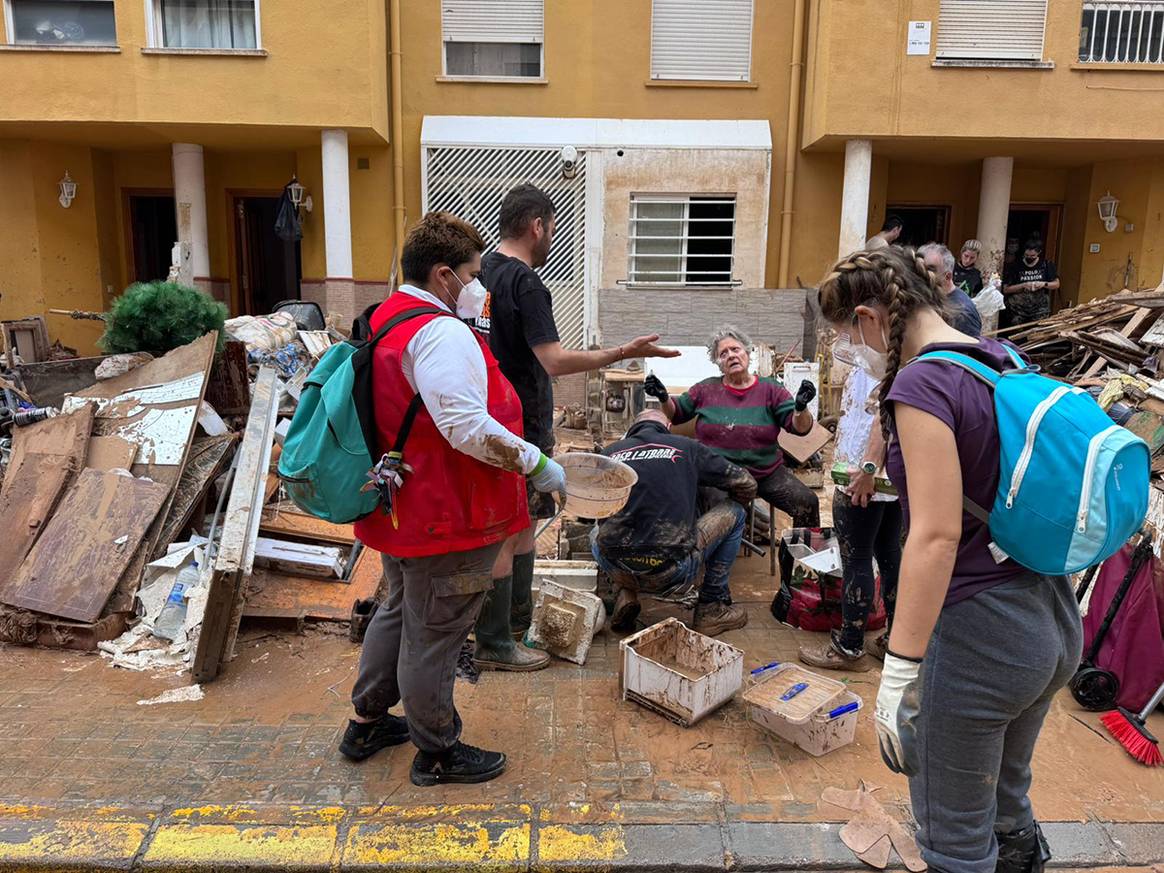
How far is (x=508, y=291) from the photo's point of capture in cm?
355

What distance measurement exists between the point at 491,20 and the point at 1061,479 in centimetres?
1129

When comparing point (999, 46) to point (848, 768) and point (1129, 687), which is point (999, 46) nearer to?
point (1129, 687)

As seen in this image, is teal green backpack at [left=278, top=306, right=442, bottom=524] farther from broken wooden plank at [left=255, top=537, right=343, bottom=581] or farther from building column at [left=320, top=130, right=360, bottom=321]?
building column at [left=320, top=130, right=360, bottom=321]

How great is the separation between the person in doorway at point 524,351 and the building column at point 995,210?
9.55 m

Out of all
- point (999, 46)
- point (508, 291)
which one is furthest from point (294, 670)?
point (999, 46)

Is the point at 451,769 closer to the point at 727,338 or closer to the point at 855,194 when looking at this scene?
the point at 727,338

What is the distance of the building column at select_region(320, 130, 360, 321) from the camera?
10.4m

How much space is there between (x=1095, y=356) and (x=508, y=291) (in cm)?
656

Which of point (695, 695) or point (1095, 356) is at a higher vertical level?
point (1095, 356)

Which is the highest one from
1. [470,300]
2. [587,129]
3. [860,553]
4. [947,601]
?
[587,129]

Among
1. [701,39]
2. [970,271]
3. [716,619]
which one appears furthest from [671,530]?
[701,39]

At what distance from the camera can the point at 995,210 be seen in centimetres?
1124

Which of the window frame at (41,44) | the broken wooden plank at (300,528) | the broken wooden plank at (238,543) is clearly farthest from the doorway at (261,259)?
the broken wooden plank at (300,528)

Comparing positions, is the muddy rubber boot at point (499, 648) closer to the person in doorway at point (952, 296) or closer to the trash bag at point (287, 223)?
the person in doorway at point (952, 296)
